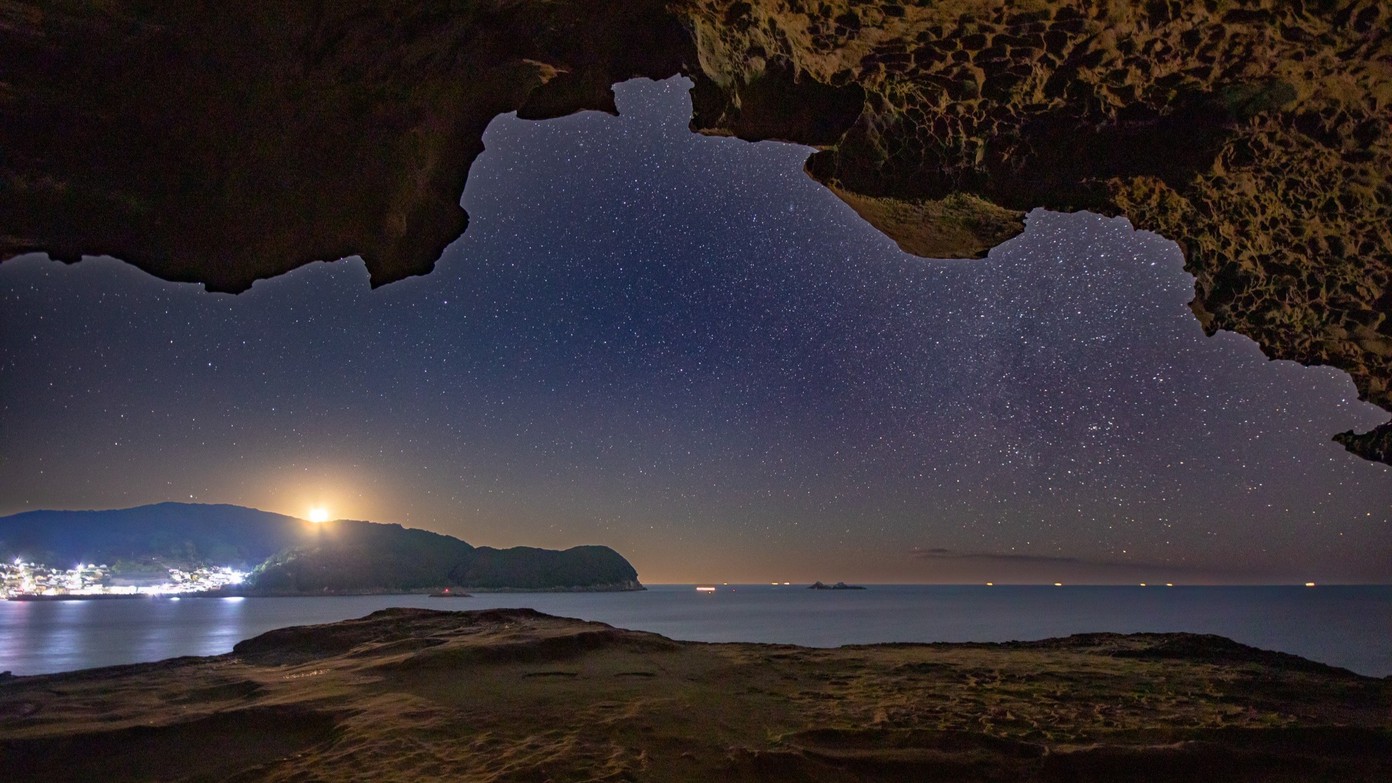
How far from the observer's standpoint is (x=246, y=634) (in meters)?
41.1

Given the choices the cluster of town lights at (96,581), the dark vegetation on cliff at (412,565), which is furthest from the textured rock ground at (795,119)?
the cluster of town lights at (96,581)

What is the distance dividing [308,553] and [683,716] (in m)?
124

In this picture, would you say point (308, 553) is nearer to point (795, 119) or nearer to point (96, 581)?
point (96, 581)

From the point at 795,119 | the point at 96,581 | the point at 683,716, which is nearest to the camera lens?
the point at 683,716

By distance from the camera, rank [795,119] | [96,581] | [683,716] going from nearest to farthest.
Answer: [683,716]
[795,119]
[96,581]

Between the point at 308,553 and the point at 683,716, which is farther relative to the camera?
the point at 308,553

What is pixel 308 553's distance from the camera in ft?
359

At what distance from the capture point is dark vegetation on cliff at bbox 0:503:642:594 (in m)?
107

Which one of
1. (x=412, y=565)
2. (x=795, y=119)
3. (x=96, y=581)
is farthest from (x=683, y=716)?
→ (x=96, y=581)

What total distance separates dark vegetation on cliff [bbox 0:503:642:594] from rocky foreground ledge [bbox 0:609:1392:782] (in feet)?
375

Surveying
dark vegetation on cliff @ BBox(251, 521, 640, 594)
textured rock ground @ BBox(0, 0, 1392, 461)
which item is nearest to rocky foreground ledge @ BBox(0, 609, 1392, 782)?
textured rock ground @ BBox(0, 0, 1392, 461)

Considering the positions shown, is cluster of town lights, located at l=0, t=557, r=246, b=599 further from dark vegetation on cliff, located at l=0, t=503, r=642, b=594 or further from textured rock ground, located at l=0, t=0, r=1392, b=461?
textured rock ground, located at l=0, t=0, r=1392, b=461

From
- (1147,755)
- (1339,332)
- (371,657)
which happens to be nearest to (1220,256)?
(1339,332)

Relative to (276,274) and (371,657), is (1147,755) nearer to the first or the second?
(371,657)
